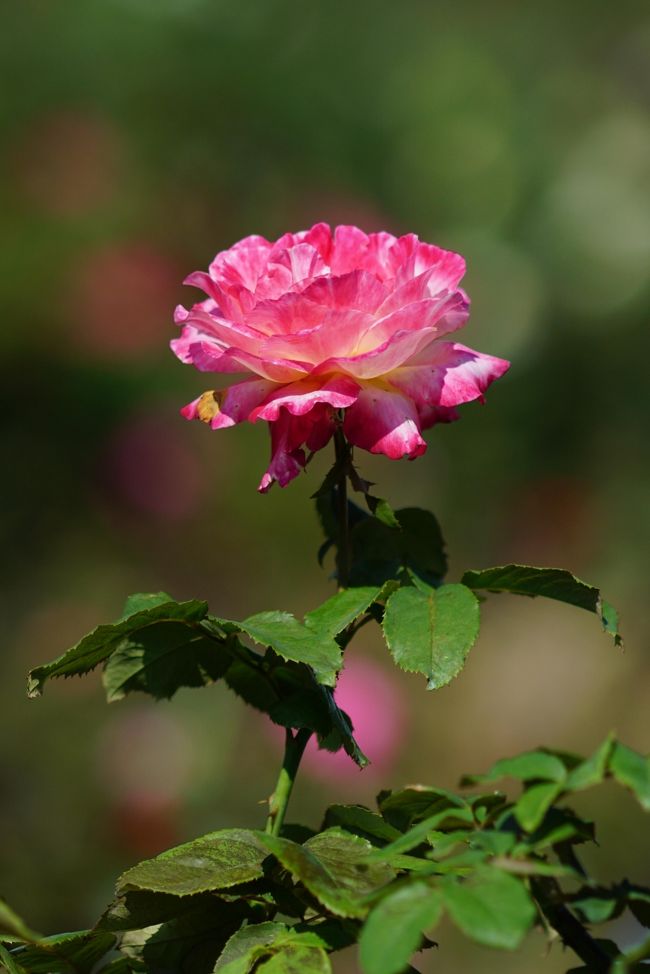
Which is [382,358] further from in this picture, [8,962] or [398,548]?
[8,962]

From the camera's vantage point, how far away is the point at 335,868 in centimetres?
37

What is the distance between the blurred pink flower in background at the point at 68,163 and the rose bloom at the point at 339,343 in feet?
4.72

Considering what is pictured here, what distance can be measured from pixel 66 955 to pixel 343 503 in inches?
7.1

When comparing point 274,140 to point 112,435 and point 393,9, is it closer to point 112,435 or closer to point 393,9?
point 393,9

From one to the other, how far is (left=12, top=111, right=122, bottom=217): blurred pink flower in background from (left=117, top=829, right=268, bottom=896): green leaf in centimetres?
155

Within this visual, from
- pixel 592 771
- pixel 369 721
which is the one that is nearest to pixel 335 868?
pixel 592 771

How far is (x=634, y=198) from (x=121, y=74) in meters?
0.81

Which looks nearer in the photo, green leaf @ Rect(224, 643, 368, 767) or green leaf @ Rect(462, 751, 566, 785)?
green leaf @ Rect(462, 751, 566, 785)

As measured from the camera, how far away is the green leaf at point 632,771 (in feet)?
0.95

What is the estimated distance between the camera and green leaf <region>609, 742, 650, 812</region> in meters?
0.29

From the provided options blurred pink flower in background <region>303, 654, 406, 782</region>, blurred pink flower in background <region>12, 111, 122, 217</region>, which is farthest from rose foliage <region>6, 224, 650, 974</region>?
blurred pink flower in background <region>12, 111, 122, 217</region>

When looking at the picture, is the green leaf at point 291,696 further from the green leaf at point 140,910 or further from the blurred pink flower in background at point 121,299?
the blurred pink flower in background at point 121,299

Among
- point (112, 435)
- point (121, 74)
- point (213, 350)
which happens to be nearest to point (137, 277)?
point (112, 435)

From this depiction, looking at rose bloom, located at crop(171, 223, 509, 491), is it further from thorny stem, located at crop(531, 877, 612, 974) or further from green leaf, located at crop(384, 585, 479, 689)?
thorny stem, located at crop(531, 877, 612, 974)
